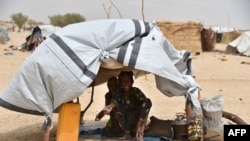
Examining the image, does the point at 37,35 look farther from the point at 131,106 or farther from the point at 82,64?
the point at 82,64

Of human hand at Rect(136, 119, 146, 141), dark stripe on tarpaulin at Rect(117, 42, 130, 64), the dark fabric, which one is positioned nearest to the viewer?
dark stripe on tarpaulin at Rect(117, 42, 130, 64)

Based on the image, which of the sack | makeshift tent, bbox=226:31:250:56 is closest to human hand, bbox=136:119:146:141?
the sack

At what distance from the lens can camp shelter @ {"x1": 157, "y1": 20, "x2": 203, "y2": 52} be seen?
963 inches

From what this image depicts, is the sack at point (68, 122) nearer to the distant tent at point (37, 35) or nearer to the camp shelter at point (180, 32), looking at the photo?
the distant tent at point (37, 35)

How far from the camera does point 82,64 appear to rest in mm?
4820

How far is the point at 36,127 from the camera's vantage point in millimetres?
6434

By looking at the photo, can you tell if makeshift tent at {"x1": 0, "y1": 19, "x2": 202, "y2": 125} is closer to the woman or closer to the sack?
the sack

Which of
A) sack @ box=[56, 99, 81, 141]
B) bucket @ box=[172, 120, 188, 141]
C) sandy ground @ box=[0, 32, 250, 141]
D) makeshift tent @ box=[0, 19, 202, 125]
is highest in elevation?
makeshift tent @ box=[0, 19, 202, 125]

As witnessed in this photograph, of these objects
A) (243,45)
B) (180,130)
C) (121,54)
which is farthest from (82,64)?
(243,45)

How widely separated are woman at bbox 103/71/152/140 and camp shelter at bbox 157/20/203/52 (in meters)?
19.1

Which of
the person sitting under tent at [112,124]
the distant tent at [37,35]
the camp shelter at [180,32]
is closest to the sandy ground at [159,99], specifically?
the person sitting under tent at [112,124]

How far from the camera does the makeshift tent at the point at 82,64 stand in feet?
15.6

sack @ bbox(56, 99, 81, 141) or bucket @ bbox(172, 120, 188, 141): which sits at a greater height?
sack @ bbox(56, 99, 81, 141)

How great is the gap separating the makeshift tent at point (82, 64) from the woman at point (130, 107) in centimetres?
37
